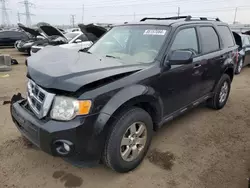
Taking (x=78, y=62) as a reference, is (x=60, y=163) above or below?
below

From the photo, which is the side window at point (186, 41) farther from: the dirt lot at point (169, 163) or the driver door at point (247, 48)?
the driver door at point (247, 48)

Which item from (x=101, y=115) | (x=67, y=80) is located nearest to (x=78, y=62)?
(x=67, y=80)

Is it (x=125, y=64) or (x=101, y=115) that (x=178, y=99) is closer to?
(x=125, y=64)

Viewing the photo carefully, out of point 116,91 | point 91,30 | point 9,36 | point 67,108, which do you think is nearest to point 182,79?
point 116,91

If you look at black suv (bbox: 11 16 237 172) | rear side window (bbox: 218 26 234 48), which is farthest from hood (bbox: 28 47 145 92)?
rear side window (bbox: 218 26 234 48)

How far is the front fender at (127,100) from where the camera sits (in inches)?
90.4

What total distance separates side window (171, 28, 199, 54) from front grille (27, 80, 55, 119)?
5.87 feet

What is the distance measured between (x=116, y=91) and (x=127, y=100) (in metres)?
0.16

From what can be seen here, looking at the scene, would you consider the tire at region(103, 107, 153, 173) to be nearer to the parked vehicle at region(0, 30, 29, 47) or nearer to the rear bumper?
the rear bumper

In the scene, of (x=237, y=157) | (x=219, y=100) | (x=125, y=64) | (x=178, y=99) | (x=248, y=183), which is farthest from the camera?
(x=219, y=100)

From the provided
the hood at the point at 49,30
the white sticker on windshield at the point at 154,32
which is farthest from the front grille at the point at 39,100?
the hood at the point at 49,30

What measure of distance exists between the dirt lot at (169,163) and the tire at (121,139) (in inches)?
6.0

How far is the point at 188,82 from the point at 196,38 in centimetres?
79

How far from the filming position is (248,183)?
2637mm
